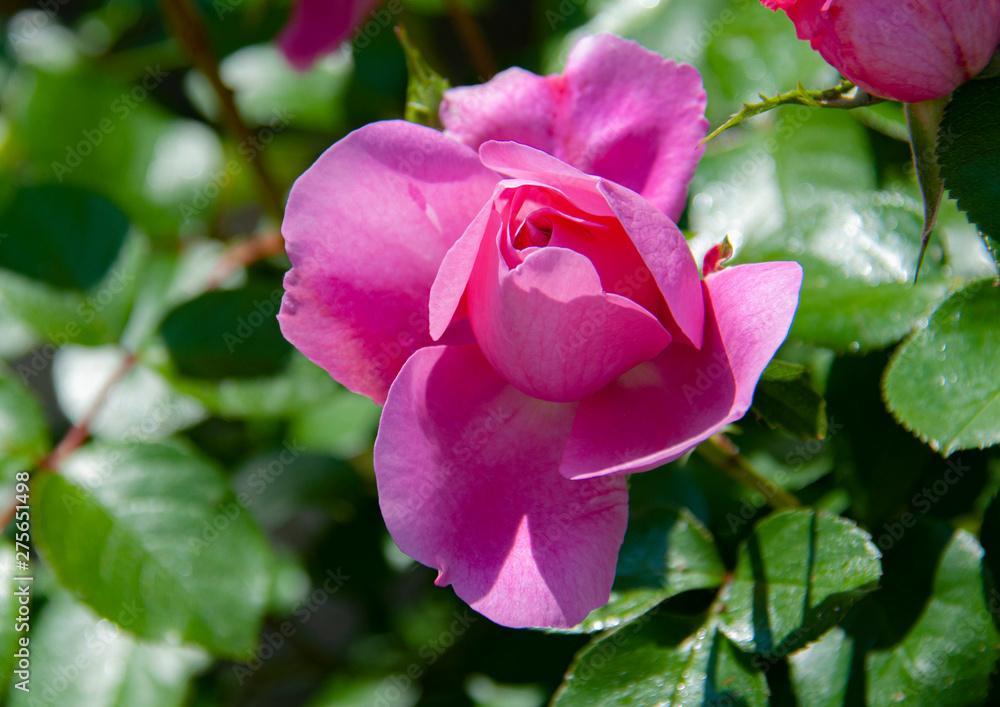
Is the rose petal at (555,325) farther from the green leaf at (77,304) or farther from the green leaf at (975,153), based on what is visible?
the green leaf at (77,304)

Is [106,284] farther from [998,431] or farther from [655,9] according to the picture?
[998,431]

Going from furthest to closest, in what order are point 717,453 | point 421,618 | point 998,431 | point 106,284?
point 421,618, point 106,284, point 717,453, point 998,431

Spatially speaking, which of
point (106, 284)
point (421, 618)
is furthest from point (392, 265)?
point (421, 618)

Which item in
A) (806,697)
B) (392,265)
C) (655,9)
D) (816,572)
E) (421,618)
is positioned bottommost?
(421,618)

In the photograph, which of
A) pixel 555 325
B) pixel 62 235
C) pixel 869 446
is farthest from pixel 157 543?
pixel 869 446

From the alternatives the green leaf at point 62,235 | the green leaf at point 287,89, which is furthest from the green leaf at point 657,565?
the green leaf at point 287,89

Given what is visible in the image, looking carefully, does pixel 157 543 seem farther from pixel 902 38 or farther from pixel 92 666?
pixel 902 38
